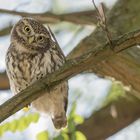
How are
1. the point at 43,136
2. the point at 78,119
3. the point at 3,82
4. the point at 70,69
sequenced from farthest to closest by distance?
the point at 3,82 < the point at 78,119 < the point at 43,136 < the point at 70,69

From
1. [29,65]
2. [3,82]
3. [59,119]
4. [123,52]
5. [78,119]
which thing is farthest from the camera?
[59,119]

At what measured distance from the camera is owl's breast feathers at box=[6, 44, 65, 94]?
3982mm

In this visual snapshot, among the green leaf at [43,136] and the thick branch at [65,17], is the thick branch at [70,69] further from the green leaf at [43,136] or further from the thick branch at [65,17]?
the thick branch at [65,17]

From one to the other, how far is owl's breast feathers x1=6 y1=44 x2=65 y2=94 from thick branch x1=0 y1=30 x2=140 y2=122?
3.06 feet

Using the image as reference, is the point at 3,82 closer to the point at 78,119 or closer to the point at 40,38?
the point at 40,38

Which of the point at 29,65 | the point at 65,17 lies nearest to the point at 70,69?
the point at 29,65

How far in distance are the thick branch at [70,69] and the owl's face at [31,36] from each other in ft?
3.43

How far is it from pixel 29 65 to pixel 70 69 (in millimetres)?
1125

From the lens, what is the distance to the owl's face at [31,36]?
4.07m

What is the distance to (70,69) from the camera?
295cm

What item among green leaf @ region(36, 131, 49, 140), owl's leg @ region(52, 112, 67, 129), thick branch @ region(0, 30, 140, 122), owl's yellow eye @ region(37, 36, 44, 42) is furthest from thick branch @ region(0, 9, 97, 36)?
thick branch @ region(0, 30, 140, 122)

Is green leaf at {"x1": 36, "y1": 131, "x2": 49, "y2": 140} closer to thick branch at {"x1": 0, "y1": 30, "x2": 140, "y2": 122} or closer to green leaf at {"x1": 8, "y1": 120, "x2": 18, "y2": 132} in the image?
green leaf at {"x1": 8, "y1": 120, "x2": 18, "y2": 132}

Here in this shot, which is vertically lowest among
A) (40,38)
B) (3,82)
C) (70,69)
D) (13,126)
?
(3,82)

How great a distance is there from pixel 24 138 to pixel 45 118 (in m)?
0.24
